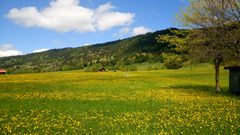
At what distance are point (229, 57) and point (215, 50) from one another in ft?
6.57

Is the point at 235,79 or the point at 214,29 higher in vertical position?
the point at 214,29

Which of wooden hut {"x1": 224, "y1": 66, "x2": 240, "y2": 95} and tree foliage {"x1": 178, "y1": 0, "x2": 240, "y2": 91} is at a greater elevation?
tree foliage {"x1": 178, "y1": 0, "x2": 240, "y2": 91}

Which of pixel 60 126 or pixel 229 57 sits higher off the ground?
pixel 229 57

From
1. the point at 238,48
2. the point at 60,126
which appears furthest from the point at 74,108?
the point at 238,48

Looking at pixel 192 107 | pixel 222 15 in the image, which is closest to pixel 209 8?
pixel 222 15

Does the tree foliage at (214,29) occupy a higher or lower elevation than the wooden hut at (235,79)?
higher

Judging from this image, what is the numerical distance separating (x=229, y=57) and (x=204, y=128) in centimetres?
2454

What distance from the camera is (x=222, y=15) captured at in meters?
39.1

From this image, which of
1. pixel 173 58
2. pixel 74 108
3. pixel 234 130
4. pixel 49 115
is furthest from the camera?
pixel 173 58

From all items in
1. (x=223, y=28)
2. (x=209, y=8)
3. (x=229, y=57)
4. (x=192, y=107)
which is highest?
(x=209, y=8)

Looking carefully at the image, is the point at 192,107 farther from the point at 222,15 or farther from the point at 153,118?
the point at 222,15

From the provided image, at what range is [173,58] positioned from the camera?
50.1 metres

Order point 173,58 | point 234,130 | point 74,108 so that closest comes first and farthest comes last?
1. point 234,130
2. point 74,108
3. point 173,58

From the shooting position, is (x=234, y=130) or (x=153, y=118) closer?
(x=234, y=130)
